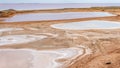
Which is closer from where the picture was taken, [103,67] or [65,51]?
[103,67]

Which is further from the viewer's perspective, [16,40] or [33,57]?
[16,40]

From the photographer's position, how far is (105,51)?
1057cm

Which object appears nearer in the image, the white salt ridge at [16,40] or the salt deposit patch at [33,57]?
the salt deposit patch at [33,57]

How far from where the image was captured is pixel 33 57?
32.9ft

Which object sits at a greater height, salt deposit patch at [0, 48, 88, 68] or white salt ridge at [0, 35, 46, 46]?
salt deposit patch at [0, 48, 88, 68]

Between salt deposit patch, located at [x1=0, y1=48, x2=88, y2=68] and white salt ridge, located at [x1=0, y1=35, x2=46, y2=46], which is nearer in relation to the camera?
salt deposit patch, located at [x1=0, y1=48, x2=88, y2=68]

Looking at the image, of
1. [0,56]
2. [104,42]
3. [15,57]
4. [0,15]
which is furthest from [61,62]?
[0,15]

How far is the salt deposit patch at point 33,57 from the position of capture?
890 centimetres

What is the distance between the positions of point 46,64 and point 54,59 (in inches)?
28.3

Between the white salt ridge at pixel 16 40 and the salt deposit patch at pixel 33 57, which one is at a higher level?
the salt deposit patch at pixel 33 57

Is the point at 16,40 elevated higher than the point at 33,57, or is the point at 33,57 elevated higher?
the point at 33,57

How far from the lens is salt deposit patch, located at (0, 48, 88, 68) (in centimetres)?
890

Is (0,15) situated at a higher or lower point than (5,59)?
lower

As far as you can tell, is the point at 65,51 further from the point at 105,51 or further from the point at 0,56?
the point at 0,56
